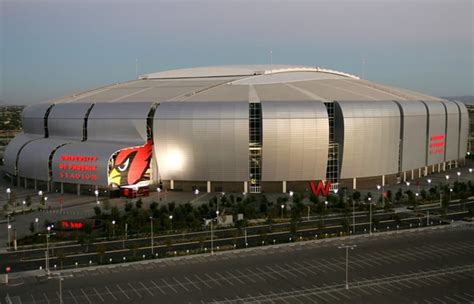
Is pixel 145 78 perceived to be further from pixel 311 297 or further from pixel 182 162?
pixel 311 297

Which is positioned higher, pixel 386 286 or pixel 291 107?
pixel 291 107

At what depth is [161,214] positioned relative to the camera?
60.2 meters

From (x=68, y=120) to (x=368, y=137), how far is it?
49.4m

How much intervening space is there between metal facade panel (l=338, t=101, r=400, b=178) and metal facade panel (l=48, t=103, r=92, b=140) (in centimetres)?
4232

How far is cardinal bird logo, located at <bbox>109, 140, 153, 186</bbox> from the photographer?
7550 centimetres

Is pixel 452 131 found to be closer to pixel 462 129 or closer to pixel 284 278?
pixel 462 129

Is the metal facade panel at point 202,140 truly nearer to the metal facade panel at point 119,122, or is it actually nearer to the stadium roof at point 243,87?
the metal facade panel at point 119,122

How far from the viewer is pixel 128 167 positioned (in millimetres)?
76250

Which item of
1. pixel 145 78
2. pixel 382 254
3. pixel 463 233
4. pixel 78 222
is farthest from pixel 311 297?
pixel 145 78

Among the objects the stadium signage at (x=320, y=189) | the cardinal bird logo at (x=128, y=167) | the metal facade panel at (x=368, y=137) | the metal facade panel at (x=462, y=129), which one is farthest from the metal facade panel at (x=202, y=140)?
the metal facade panel at (x=462, y=129)

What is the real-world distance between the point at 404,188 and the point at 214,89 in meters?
34.9

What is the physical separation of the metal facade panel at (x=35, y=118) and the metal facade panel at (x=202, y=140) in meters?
26.1

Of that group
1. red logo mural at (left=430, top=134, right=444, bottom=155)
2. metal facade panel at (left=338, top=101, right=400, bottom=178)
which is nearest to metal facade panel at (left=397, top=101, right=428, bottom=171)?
metal facade panel at (left=338, top=101, right=400, bottom=178)

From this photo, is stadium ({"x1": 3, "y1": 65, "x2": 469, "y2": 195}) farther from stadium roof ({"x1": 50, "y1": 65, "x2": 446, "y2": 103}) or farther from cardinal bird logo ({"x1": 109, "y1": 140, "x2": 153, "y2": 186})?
stadium roof ({"x1": 50, "y1": 65, "x2": 446, "y2": 103})
